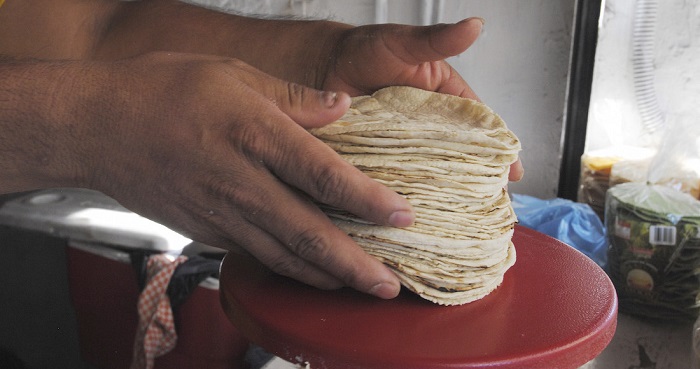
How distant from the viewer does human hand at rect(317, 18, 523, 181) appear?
3.58 ft

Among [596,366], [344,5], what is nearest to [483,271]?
[596,366]

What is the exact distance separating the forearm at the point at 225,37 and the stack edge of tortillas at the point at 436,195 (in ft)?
1.51

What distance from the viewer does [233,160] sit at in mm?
848

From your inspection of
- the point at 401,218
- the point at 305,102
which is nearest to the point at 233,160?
the point at 305,102

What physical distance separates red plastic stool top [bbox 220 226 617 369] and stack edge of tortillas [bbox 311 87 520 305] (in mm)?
50

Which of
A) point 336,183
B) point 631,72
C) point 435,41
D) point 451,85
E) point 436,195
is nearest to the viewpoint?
point 336,183

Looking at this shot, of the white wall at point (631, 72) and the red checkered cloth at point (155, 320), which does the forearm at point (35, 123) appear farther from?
the white wall at point (631, 72)

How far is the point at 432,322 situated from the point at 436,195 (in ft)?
0.63

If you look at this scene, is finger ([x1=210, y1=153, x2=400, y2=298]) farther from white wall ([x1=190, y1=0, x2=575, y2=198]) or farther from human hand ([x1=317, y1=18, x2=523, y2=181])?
white wall ([x1=190, y1=0, x2=575, y2=198])

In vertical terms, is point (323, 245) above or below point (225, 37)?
below

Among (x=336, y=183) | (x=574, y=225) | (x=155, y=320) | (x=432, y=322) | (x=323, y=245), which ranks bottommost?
(x=155, y=320)

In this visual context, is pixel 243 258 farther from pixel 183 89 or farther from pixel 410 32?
A: pixel 410 32

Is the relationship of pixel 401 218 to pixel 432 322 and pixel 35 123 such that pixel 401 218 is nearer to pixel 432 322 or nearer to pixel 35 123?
pixel 432 322

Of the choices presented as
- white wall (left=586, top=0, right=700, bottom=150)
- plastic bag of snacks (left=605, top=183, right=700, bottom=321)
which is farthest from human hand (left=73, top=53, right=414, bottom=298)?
white wall (left=586, top=0, right=700, bottom=150)
